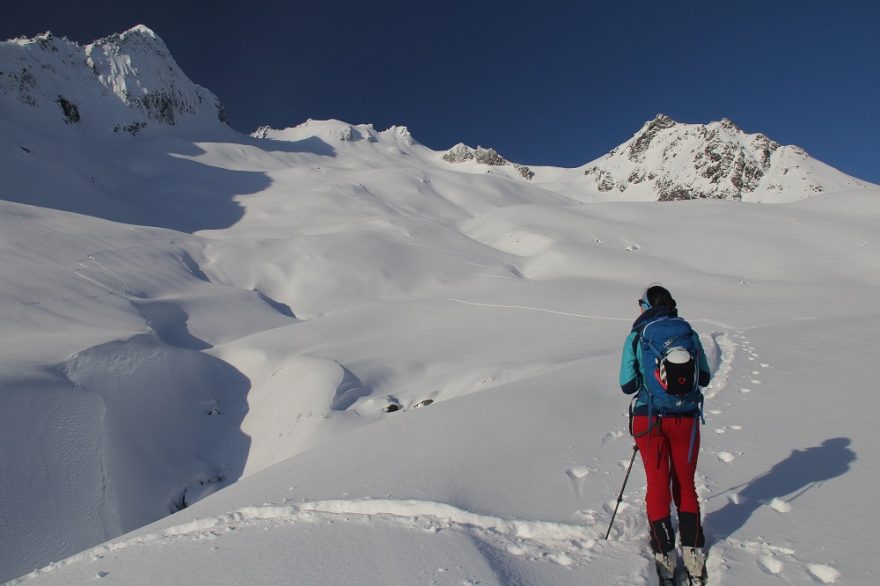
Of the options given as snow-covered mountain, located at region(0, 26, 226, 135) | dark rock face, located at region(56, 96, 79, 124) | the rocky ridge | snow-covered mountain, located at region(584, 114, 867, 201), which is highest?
snow-covered mountain, located at region(584, 114, 867, 201)

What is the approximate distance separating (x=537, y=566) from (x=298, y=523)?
71.4 inches

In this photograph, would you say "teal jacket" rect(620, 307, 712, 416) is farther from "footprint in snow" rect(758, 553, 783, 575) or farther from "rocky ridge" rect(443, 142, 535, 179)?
"rocky ridge" rect(443, 142, 535, 179)

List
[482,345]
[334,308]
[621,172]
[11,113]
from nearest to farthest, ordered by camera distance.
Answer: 1. [482,345]
2. [334,308]
3. [11,113]
4. [621,172]

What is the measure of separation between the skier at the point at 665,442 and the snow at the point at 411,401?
0.25 metres

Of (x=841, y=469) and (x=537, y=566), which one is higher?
(x=841, y=469)

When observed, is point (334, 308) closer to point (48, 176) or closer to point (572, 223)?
point (572, 223)

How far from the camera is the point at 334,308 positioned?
A: 20.9m

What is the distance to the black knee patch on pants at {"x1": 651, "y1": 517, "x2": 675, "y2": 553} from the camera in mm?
3018

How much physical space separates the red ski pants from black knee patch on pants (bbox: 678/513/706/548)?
0.06 m

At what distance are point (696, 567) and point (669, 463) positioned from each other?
0.61 m

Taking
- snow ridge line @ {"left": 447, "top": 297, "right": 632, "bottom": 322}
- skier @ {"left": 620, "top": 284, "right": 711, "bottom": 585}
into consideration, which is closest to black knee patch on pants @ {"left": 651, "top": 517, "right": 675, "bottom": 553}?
skier @ {"left": 620, "top": 284, "right": 711, "bottom": 585}

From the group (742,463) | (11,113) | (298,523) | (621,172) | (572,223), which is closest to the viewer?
(298,523)

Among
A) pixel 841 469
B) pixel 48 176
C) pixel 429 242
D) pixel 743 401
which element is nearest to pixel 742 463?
pixel 841 469

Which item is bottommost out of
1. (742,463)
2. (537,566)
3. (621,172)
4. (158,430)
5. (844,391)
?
(158,430)
